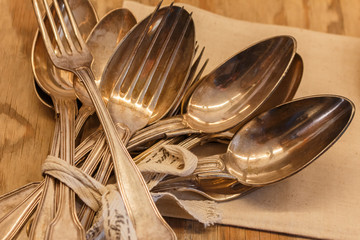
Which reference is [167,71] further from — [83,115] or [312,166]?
[312,166]

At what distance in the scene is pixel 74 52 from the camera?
52 centimetres

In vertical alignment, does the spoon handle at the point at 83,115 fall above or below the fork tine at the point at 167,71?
below

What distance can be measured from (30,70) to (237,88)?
0.32m

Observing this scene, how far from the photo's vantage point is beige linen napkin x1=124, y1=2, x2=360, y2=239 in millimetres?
521

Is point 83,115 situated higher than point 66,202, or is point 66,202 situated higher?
point 83,115

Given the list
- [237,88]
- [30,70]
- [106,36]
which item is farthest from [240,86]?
[30,70]

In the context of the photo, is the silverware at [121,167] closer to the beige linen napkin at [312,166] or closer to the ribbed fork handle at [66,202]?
the ribbed fork handle at [66,202]

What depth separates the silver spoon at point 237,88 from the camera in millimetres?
547

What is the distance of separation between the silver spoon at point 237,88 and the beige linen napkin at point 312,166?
0.08 metres

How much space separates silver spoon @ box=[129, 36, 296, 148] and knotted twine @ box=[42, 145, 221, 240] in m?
0.06

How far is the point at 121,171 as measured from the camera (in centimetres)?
43

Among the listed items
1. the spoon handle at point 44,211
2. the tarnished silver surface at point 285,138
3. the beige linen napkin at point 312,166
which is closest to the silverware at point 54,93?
the spoon handle at point 44,211

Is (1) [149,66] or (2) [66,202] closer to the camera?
(2) [66,202]

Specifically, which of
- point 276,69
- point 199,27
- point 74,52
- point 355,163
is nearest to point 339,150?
point 355,163
